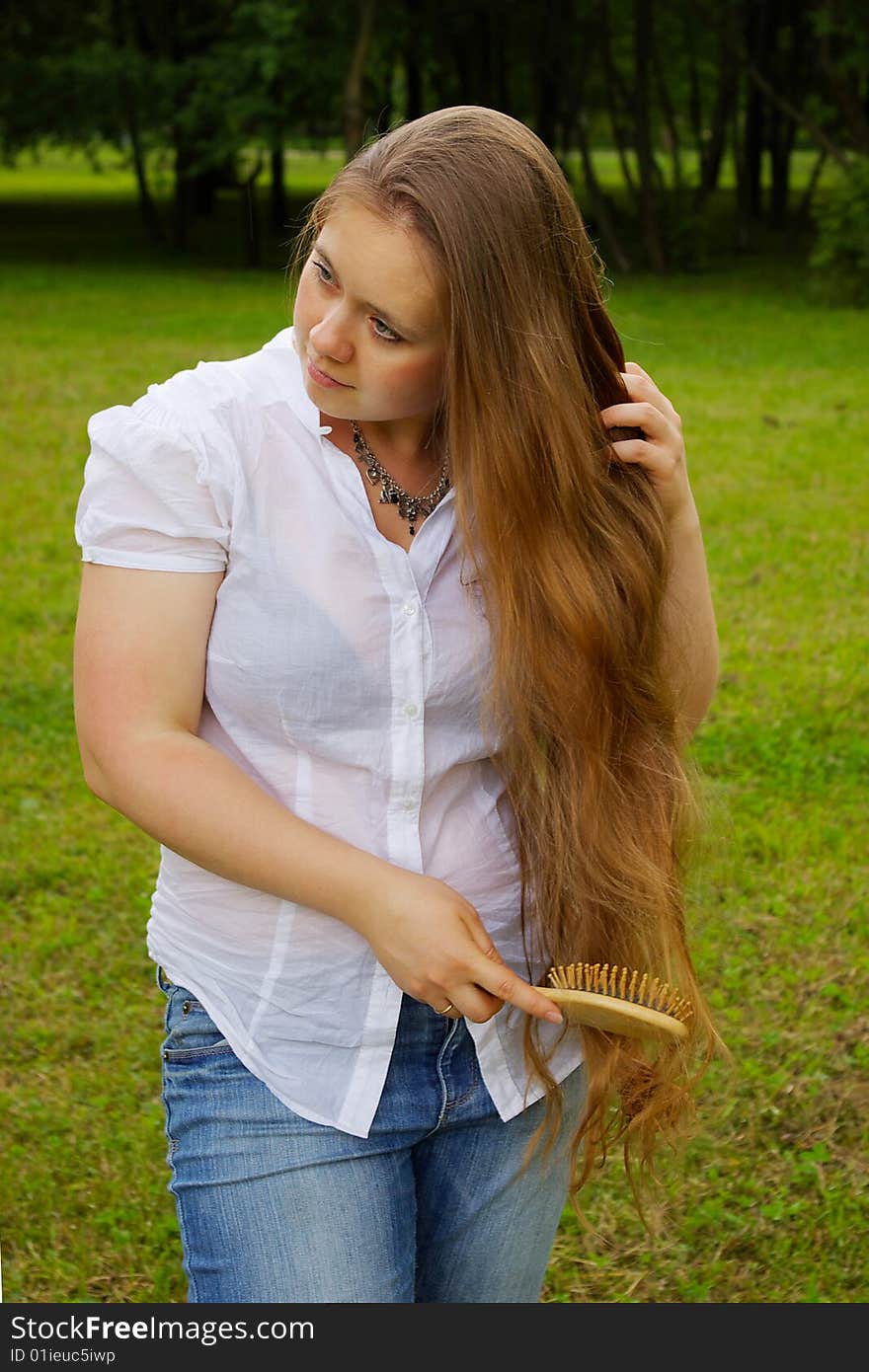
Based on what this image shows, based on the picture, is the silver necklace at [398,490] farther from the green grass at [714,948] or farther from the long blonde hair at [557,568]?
the green grass at [714,948]

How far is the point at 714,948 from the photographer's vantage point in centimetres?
423

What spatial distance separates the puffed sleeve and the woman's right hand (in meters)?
0.41

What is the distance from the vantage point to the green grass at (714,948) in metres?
3.21

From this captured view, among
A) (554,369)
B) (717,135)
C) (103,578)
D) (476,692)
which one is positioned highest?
(554,369)

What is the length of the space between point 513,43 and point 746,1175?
2693 cm

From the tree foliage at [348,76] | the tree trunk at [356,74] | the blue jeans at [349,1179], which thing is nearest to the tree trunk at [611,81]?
the tree foliage at [348,76]

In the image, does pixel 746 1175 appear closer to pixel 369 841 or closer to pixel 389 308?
pixel 369 841

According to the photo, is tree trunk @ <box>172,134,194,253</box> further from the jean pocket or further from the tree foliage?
the jean pocket

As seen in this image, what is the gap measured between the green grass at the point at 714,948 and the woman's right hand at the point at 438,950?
0.51m

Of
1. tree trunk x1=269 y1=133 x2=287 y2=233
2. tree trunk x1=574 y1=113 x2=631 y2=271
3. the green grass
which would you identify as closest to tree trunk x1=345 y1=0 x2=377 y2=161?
tree trunk x1=574 y1=113 x2=631 y2=271
